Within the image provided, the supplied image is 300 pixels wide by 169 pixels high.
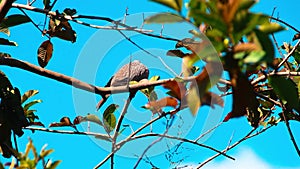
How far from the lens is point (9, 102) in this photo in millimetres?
1610

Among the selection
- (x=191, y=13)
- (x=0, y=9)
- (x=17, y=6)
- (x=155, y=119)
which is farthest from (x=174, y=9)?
(x=17, y=6)

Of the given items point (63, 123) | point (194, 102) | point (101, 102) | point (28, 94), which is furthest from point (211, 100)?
point (28, 94)

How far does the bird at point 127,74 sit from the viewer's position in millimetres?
1528

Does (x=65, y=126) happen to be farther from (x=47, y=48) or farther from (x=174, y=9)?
(x=174, y=9)

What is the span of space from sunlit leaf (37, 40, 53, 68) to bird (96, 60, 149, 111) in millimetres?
246

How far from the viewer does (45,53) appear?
1.69 metres

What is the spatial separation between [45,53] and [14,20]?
0.46ft

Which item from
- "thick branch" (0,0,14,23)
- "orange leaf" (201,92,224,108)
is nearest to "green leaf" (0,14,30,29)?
"thick branch" (0,0,14,23)

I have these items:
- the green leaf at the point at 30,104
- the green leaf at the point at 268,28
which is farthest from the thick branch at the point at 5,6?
the green leaf at the point at 268,28

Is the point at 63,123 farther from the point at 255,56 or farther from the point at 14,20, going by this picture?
the point at 255,56

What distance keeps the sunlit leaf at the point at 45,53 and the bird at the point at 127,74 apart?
246 mm

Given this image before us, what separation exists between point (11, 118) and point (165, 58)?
1.66 ft

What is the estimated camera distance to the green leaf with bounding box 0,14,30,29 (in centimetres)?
165

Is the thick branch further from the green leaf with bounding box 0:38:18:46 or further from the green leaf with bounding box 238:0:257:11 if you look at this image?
the green leaf with bounding box 238:0:257:11
